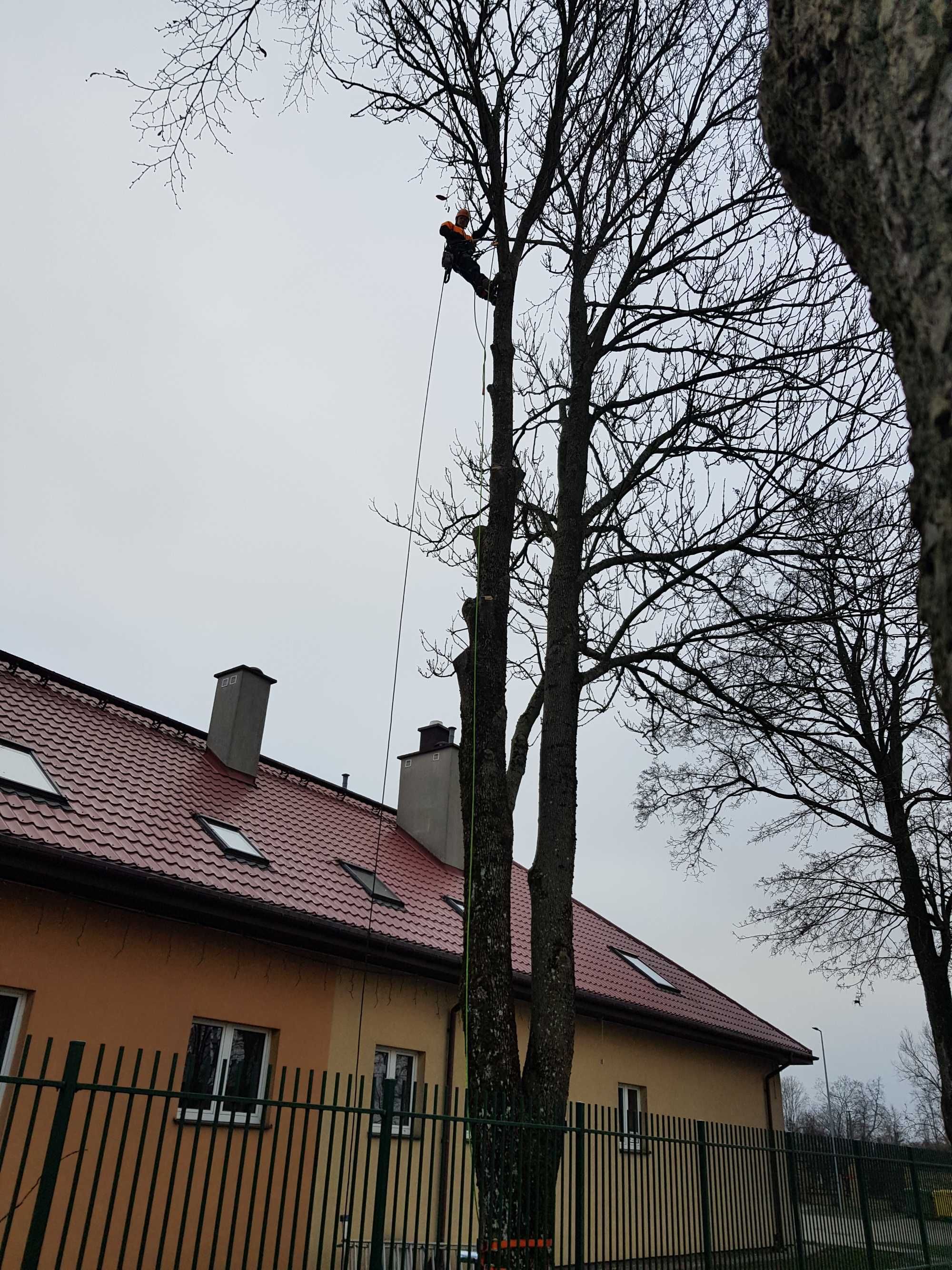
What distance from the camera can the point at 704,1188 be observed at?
31.2 ft

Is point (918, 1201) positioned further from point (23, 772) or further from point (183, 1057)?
point (23, 772)

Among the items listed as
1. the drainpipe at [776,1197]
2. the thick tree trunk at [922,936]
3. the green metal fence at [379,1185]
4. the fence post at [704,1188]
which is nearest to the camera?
the green metal fence at [379,1185]

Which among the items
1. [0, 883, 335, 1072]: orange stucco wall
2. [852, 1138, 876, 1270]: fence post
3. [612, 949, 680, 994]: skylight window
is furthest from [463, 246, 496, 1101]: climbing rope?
[612, 949, 680, 994]: skylight window

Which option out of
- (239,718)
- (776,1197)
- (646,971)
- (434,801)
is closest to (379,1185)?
(776,1197)

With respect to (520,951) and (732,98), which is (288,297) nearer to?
(732,98)

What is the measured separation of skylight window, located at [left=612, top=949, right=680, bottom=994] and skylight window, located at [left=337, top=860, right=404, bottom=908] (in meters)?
6.75

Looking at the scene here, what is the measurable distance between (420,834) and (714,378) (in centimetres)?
1053

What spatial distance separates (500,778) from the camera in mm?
8016

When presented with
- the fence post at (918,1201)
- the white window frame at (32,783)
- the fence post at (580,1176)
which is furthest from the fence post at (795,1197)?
the white window frame at (32,783)

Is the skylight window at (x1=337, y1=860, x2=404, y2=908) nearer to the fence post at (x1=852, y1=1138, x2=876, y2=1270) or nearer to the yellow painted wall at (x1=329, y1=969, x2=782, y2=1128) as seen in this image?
the yellow painted wall at (x1=329, y1=969, x2=782, y2=1128)

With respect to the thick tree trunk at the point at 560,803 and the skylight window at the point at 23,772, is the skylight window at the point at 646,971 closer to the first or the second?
the thick tree trunk at the point at 560,803

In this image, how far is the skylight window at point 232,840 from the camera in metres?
12.0

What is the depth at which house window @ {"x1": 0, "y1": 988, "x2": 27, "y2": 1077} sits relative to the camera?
873cm

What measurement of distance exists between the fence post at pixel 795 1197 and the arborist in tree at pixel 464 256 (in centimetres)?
965
